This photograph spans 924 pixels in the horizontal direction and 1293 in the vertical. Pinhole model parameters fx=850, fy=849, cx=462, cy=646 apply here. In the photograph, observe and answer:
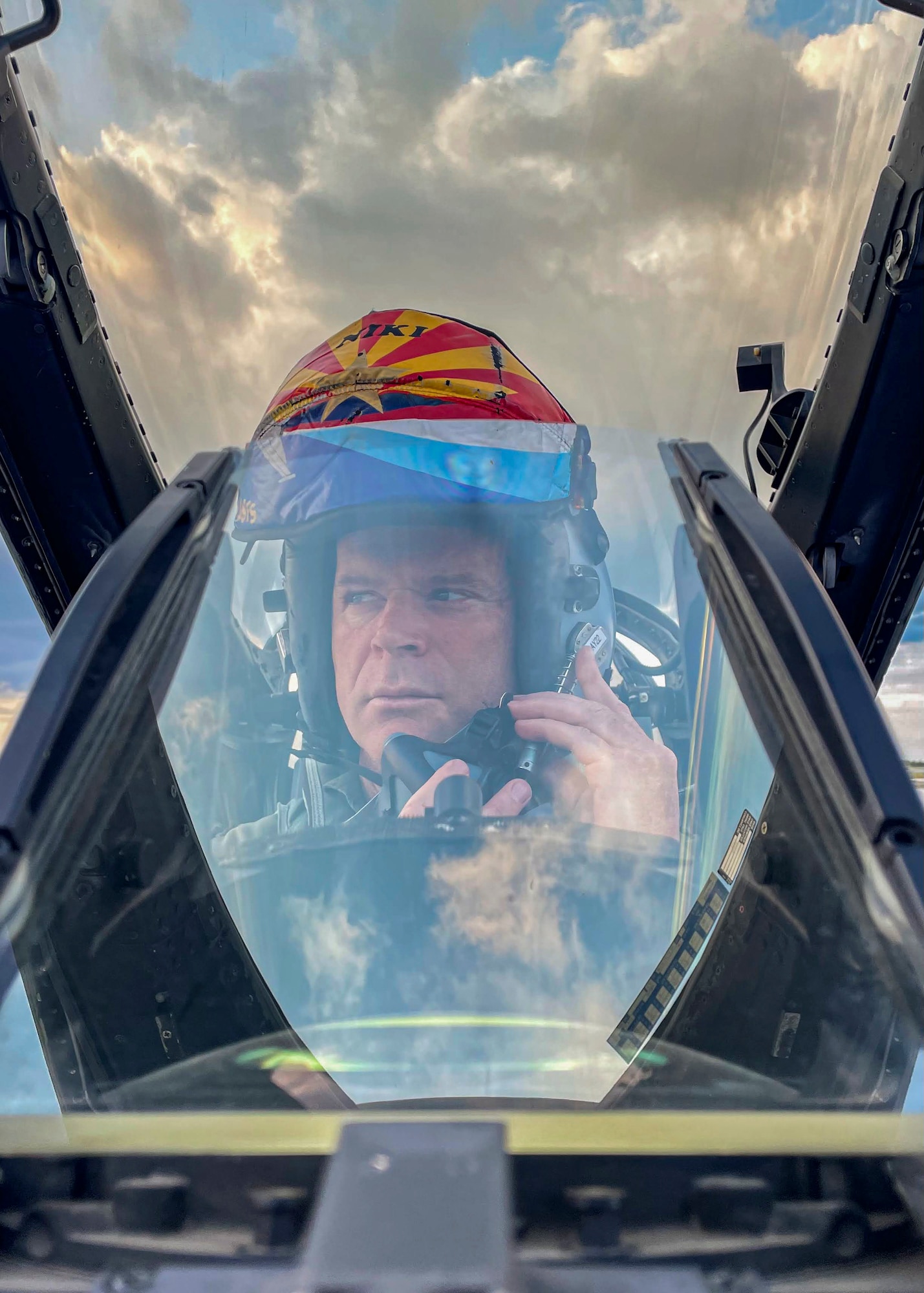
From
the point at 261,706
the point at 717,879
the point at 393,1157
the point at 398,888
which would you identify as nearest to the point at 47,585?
the point at 261,706

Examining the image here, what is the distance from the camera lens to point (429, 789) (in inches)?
50.6

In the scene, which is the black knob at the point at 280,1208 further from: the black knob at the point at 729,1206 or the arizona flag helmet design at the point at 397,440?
the arizona flag helmet design at the point at 397,440

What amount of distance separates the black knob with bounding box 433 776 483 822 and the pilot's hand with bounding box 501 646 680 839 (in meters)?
0.12

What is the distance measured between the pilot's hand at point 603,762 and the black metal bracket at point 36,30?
1.88 meters

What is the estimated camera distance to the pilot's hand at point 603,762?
1.27 metres

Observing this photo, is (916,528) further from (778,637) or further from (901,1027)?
(901,1027)

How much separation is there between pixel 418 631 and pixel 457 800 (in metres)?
0.36

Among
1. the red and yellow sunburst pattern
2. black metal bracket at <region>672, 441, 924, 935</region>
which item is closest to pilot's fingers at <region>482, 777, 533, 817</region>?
black metal bracket at <region>672, 441, 924, 935</region>

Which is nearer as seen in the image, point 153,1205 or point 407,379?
point 153,1205

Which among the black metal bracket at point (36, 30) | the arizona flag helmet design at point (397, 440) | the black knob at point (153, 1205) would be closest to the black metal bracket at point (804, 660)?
the arizona flag helmet design at point (397, 440)

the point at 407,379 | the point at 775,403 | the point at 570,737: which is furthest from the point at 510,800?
the point at 775,403

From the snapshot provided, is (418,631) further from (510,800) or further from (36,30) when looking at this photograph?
(36,30)

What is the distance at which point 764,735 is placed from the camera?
1271 mm

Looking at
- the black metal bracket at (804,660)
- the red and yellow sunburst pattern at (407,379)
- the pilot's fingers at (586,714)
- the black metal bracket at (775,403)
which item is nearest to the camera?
the black metal bracket at (804,660)
